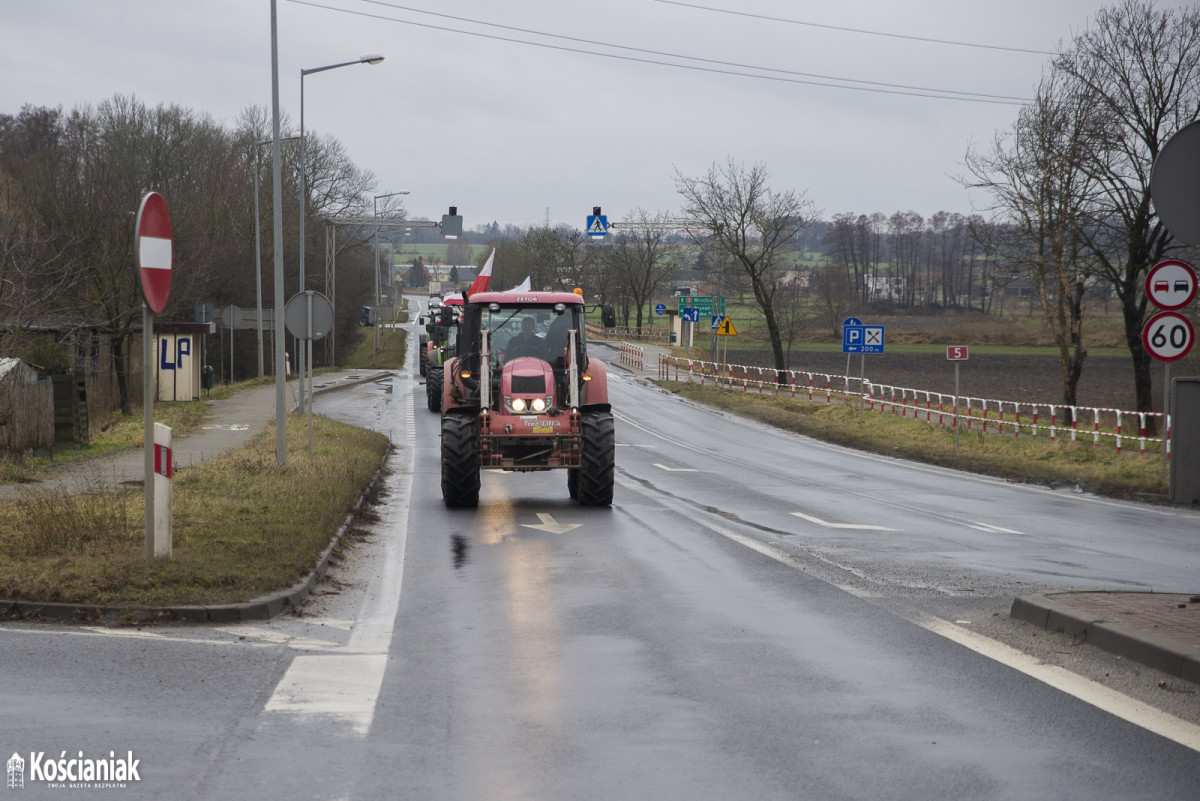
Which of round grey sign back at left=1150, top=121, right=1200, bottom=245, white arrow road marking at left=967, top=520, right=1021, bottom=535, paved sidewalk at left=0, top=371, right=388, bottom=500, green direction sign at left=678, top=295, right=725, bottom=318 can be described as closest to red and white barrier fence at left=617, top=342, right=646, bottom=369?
green direction sign at left=678, top=295, right=725, bottom=318

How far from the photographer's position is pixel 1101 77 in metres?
34.2

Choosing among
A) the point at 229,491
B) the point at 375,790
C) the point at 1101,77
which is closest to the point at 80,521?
the point at 229,491

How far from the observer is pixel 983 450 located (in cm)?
2750

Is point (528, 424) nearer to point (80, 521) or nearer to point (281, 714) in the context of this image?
point (80, 521)

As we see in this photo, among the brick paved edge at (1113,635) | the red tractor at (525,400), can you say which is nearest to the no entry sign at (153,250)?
the red tractor at (525,400)

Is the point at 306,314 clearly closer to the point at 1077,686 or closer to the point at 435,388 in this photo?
the point at 1077,686

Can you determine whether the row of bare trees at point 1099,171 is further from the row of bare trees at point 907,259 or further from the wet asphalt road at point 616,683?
the row of bare trees at point 907,259

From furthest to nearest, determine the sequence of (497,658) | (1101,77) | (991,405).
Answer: (991,405) < (1101,77) < (497,658)

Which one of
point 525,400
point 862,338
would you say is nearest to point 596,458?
point 525,400

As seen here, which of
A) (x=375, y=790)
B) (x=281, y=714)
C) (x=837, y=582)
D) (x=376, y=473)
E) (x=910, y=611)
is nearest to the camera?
(x=375, y=790)

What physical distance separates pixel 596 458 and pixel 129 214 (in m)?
21.8

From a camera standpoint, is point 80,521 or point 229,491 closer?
point 80,521

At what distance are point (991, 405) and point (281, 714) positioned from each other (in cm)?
3932

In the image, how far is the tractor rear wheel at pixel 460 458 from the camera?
15062 mm
